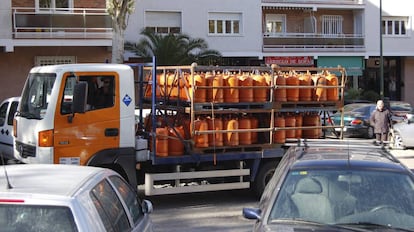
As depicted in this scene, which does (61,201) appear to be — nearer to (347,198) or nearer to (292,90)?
(347,198)

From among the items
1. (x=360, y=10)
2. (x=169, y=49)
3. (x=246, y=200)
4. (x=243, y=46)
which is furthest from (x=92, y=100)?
(x=360, y=10)

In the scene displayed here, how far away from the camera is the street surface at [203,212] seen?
8.88 metres

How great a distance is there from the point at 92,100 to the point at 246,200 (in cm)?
364

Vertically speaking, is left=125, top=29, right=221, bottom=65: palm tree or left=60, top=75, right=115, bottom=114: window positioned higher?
left=125, top=29, right=221, bottom=65: palm tree

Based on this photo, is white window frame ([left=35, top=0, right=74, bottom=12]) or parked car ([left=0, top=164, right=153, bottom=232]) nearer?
parked car ([left=0, top=164, right=153, bottom=232])

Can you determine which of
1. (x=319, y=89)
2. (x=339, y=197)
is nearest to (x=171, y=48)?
(x=319, y=89)

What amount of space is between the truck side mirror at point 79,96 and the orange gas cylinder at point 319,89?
14.7 ft

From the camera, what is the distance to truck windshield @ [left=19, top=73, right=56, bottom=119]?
29.6ft

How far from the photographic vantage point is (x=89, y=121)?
357 inches

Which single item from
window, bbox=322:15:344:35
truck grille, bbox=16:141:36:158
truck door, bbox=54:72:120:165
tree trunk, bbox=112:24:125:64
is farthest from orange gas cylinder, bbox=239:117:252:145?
window, bbox=322:15:344:35

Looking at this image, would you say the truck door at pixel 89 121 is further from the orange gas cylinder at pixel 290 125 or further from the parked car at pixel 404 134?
the parked car at pixel 404 134

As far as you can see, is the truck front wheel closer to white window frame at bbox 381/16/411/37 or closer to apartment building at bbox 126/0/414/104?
apartment building at bbox 126/0/414/104

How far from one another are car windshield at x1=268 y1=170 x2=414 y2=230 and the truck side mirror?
173 inches

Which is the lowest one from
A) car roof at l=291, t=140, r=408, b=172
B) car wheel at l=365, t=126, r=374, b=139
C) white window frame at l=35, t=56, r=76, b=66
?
car wheel at l=365, t=126, r=374, b=139
